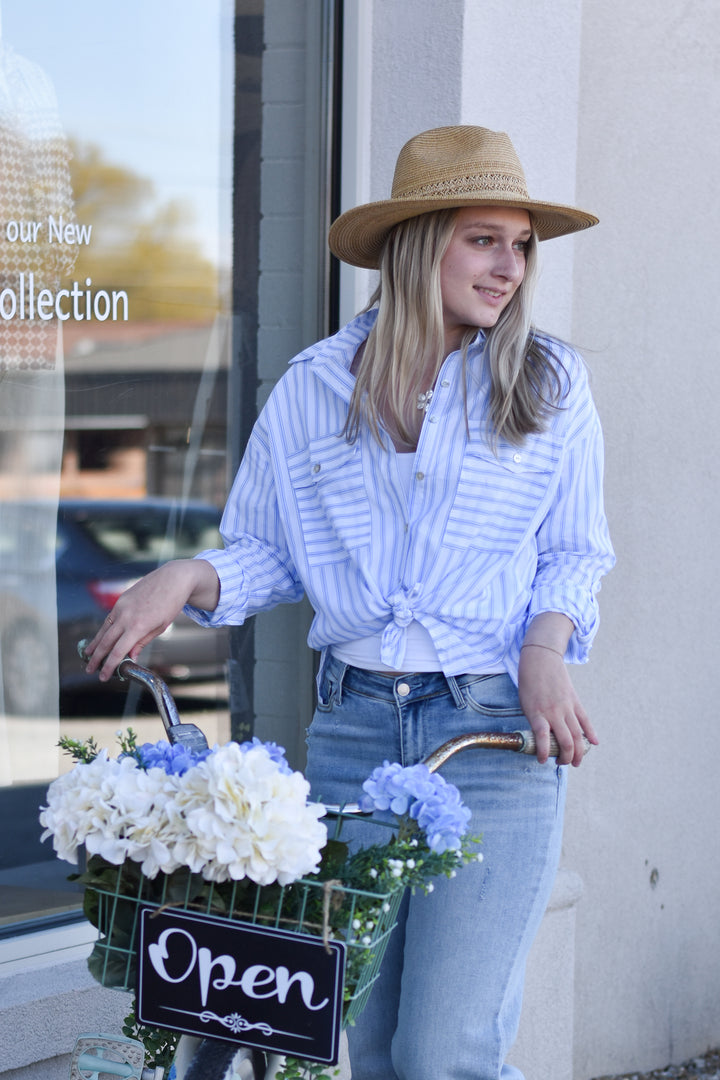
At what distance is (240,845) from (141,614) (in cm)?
60

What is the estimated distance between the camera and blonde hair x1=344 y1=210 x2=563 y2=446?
2117 millimetres

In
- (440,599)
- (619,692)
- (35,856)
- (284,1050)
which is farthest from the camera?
(619,692)

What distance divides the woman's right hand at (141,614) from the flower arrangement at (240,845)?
295mm

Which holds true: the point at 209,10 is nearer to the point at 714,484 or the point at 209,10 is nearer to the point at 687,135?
the point at 687,135

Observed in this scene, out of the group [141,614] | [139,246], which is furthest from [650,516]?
[141,614]

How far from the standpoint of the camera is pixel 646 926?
158 inches

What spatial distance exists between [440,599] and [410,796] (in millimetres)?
594

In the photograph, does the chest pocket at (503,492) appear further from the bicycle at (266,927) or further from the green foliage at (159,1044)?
the green foliage at (159,1044)

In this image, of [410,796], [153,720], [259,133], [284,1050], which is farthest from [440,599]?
[259,133]

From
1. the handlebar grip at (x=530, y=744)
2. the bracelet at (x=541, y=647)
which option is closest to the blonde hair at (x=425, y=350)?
the bracelet at (x=541, y=647)

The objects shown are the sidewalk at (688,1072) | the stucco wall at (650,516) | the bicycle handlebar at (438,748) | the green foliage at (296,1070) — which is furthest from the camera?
the sidewalk at (688,1072)

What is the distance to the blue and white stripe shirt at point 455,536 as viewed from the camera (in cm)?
206

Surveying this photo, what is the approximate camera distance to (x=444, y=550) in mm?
2078

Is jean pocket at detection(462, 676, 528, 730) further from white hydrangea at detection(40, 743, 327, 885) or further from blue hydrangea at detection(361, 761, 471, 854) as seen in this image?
white hydrangea at detection(40, 743, 327, 885)
